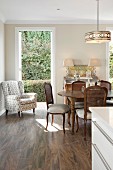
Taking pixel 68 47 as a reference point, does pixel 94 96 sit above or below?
below

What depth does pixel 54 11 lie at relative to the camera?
7.22 m

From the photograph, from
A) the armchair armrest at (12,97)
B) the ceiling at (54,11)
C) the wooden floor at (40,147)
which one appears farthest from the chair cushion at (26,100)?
the ceiling at (54,11)

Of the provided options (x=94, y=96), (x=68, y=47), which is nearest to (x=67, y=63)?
(x=68, y=47)

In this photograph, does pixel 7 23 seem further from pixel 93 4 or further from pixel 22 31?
pixel 93 4

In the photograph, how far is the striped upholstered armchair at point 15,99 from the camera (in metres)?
7.40

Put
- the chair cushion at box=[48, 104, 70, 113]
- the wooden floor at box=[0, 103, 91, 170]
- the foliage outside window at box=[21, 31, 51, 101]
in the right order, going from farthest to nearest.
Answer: the foliage outside window at box=[21, 31, 51, 101]
the chair cushion at box=[48, 104, 70, 113]
the wooden floor at box=[0, 103, 91, 170]

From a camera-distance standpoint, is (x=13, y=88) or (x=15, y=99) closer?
(x=15, y=99)

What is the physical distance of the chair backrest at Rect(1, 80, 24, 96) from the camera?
300 inches

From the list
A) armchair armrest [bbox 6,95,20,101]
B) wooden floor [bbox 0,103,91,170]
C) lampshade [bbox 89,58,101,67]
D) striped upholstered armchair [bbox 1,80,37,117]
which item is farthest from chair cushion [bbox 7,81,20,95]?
lampshade [bbox 89,58,101,67]

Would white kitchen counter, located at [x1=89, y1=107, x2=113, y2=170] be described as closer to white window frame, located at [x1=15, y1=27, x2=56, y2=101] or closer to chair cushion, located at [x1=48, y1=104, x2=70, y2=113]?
chair cushion, located at [x1=48, y1=104, x2=70, y2=113]

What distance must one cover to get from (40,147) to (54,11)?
4.04 m

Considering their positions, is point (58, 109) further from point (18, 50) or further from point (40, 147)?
point (18, 50)

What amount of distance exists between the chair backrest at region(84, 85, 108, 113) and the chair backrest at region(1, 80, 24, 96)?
3.33m

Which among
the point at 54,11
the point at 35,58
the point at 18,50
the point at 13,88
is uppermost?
the point at 54,11
